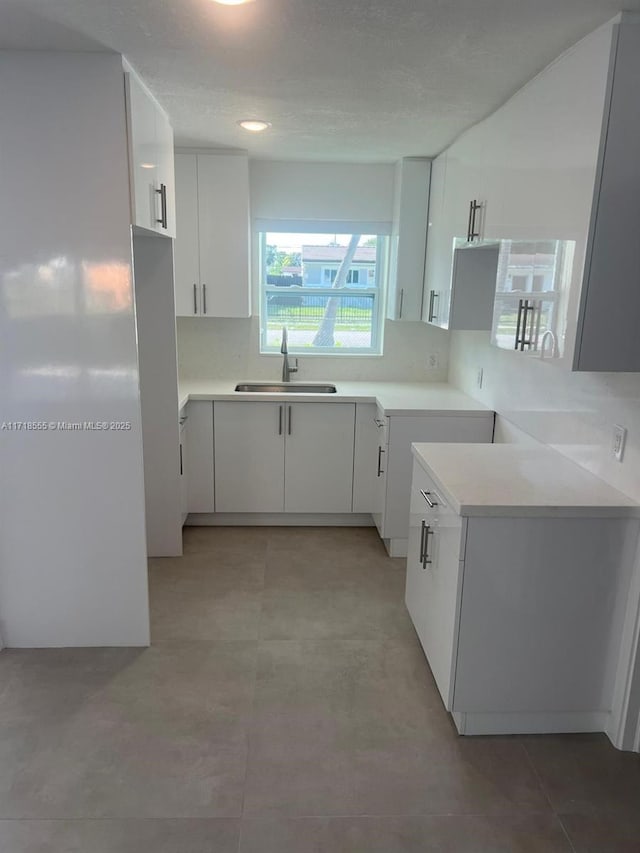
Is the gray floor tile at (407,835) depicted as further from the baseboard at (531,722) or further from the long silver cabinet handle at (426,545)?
the long silver cabinet handle at (426,545)

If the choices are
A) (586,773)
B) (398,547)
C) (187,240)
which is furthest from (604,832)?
(187,240)

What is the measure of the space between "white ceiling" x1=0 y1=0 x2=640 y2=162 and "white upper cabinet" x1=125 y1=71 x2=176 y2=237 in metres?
0.09

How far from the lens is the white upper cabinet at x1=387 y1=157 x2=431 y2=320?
12.6 ft

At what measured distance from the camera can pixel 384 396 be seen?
3.87 metres

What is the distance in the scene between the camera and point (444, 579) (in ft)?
7.45

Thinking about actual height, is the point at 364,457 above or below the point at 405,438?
below

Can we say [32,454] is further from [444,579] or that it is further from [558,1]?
[558,1]

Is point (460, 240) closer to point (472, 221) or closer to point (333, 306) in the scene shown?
point (472, 221)

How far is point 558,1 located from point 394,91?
888 millimetres

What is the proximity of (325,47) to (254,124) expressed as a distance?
1178 millimetres

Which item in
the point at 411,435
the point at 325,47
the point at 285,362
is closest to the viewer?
the point at 325,47

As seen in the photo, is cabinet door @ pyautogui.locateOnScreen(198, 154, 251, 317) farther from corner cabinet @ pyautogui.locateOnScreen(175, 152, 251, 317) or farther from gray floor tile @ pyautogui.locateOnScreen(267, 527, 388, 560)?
gray floor tile @ pyautogui.locateOnScreen(267, 527, 388, 560)

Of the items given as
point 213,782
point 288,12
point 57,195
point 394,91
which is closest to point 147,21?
point 288,12

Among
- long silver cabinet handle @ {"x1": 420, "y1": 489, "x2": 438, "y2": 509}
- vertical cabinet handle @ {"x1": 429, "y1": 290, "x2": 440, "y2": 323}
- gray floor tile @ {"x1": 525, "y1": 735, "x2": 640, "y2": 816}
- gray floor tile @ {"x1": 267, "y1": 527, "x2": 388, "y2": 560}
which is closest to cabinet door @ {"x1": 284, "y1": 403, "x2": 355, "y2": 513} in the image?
gray floor tile @ {"x1": 267, "y1": 527, "x2": 388, "y2": 560}
